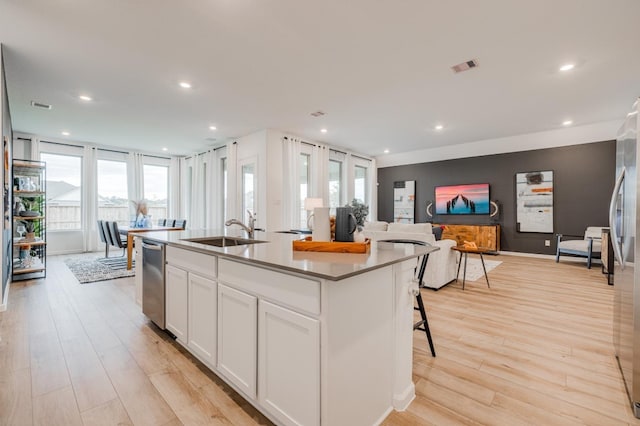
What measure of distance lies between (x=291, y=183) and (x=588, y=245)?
5826 mm

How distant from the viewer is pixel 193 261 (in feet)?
6.76

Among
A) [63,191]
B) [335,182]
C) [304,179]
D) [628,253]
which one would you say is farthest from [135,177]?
[628,253]

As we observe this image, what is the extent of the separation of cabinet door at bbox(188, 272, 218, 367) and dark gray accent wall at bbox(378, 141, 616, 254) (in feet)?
23.4

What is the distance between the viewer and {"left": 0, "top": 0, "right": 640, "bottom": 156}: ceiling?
2.49 m

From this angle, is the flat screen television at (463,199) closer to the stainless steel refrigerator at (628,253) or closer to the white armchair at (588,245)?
the white armchair at (588,245)

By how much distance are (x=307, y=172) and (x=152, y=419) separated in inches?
237

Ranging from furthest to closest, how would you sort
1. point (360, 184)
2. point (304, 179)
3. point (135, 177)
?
point (360, 184) → point (135, 177) → point (304, 179)

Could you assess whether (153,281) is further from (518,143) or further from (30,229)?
(518,143)

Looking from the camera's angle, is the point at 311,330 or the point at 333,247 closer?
the point at 311,330

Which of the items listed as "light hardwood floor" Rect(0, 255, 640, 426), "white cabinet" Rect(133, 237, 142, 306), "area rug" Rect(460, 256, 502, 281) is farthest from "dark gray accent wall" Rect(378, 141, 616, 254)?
"white cabinet" Rect(133, 237, 142, 306)

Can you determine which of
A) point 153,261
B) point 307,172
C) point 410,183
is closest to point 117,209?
point 307,172

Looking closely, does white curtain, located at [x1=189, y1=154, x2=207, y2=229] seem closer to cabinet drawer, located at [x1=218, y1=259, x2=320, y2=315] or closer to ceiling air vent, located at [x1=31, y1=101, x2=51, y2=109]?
ceiling air vent, located at [x1=31, y1=101, x2=51, y2=109]

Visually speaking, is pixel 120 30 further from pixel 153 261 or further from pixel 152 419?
pixel 152 419

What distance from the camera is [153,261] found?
2.60 m
